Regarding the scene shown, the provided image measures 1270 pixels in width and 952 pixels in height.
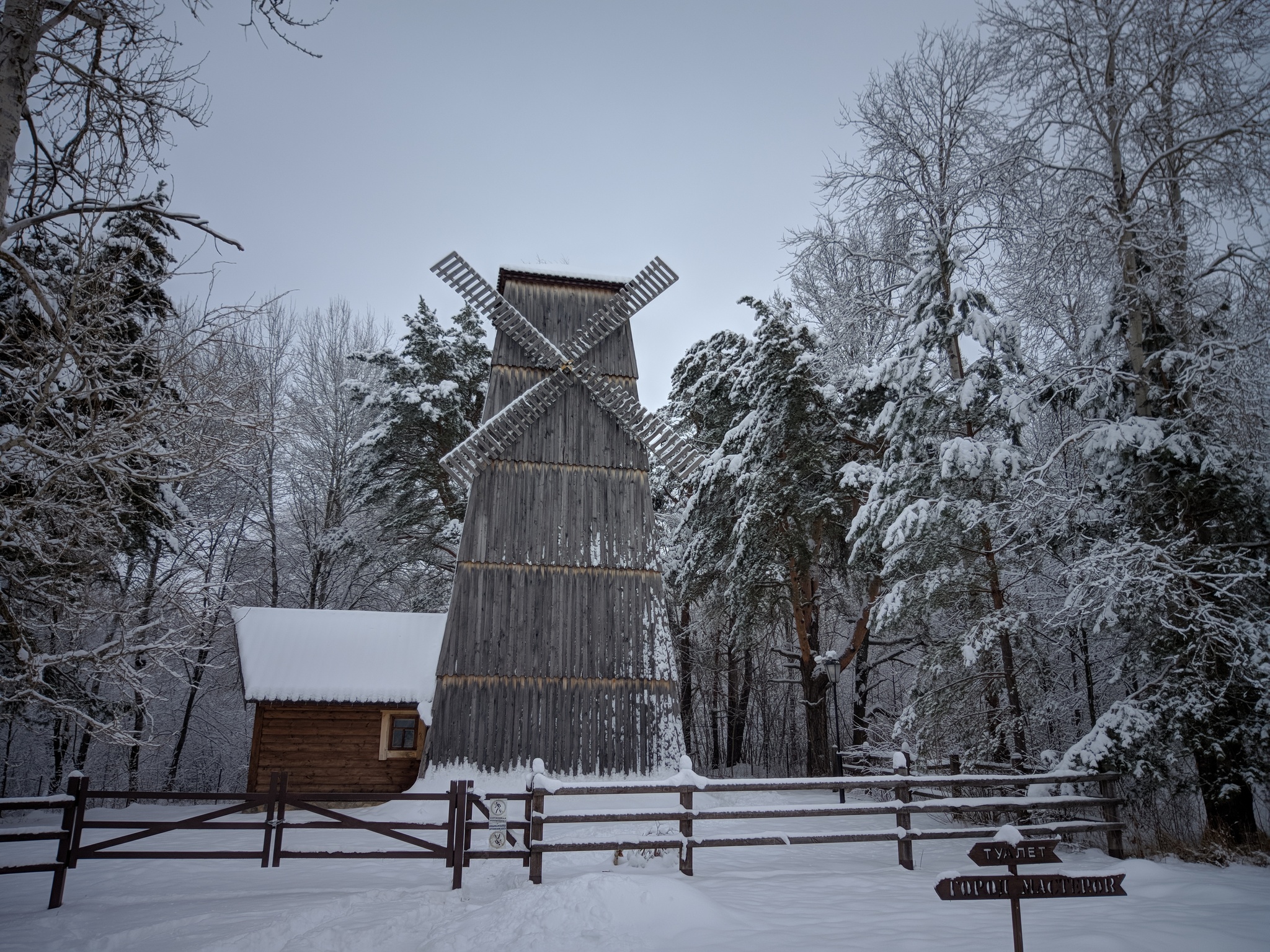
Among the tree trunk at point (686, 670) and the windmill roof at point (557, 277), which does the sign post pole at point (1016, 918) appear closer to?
the windmill roof at point (557, 277)

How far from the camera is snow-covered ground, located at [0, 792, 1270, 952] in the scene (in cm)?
575

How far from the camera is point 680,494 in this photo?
963 inches

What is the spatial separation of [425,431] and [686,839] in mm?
16050

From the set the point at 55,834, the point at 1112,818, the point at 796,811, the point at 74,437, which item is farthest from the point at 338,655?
the point at 1112,818

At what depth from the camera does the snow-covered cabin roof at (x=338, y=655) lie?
1466 cm

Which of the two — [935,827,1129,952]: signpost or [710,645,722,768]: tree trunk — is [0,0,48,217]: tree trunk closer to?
[935,827,1129,952]: signpost

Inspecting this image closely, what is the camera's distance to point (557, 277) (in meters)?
16.0

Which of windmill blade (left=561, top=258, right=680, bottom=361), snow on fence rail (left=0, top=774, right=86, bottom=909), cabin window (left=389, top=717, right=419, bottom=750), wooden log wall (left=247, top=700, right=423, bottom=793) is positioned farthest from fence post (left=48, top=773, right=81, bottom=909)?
windmill blade (left=561, top=258, right=680, bottom=361)

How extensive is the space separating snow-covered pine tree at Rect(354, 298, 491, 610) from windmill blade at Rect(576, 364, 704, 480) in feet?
23.8

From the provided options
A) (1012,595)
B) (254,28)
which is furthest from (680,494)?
(254,28)

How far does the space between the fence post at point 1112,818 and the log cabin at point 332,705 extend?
10891 mm

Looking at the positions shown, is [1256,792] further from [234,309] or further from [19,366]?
[19,366]

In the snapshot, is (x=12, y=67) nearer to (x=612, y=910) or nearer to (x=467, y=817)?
(x=467, y=817)

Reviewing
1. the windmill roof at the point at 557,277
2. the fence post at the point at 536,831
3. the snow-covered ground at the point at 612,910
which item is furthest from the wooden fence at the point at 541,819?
the windmill roof at the point at 557,277
